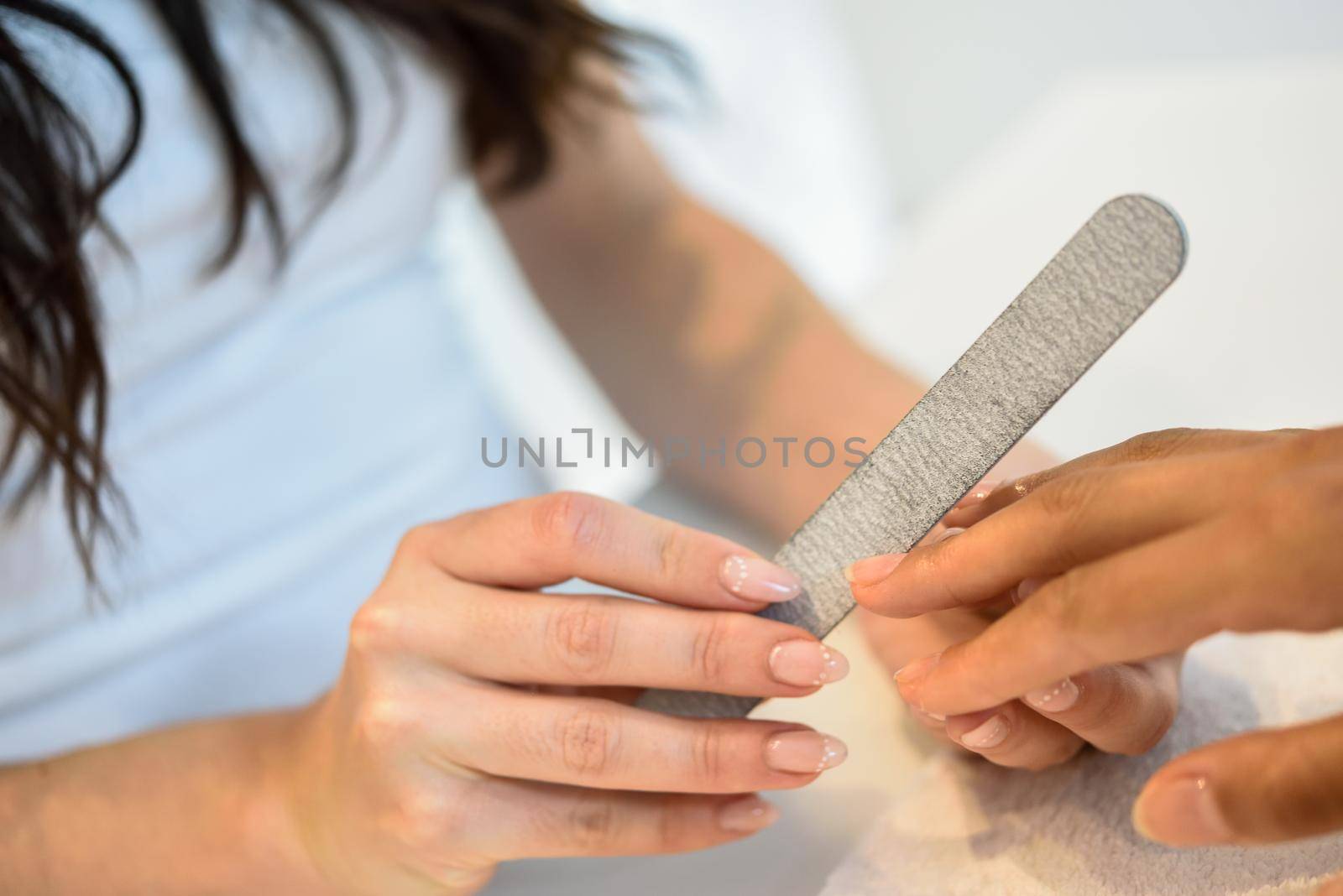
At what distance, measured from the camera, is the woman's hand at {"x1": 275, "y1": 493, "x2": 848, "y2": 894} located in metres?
0.30

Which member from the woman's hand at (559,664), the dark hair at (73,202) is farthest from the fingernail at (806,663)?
the dark hair at (73,202)

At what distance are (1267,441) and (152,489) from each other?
497 mm

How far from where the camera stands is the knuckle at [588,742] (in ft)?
0.99

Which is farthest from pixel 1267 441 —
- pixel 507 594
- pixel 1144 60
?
pixel 1144 60

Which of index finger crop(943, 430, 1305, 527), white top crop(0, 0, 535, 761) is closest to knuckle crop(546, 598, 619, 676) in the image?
index finger crop(943, 430, 1305, 527)

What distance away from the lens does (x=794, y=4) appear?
1.71 m

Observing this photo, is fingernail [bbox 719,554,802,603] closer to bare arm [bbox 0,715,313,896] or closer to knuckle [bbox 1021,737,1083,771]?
knuckle [bbox 1021,737,1083,771]

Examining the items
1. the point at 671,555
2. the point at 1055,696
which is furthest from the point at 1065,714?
the point at 671,555

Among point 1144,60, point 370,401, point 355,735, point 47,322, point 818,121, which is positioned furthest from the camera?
point 818,121

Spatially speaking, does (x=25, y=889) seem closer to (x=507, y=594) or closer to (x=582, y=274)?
(x=507, y=594)

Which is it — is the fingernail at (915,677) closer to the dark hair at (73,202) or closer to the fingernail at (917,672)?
the fingernail at (917,672)

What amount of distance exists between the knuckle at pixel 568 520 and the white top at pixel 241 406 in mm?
293

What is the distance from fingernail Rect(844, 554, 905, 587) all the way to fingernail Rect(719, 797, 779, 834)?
99 millimetres

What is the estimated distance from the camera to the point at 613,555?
0.30 metres
